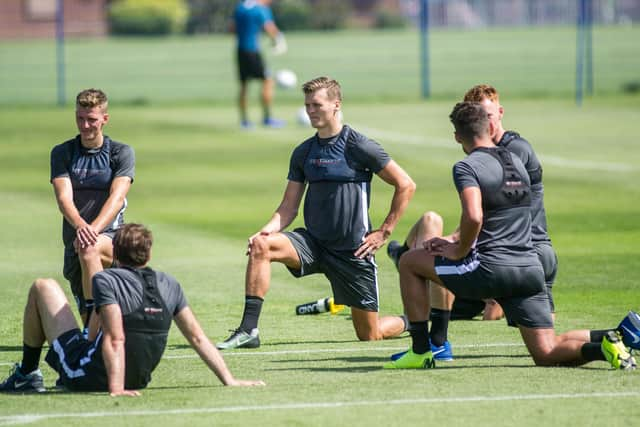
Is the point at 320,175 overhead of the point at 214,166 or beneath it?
overhead

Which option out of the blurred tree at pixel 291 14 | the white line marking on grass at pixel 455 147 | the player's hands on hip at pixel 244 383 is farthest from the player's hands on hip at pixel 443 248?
the blurred tree at pixel 291 14

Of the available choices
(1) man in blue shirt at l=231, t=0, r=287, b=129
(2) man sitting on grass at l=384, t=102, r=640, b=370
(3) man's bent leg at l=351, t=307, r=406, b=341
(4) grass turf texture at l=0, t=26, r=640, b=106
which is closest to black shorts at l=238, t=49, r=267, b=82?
(1) man in blue shirt at l=231, t=0, r=287, b=129

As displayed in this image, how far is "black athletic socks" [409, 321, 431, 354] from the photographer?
9094 mm

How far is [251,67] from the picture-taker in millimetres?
29797

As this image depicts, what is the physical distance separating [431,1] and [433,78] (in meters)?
10.5

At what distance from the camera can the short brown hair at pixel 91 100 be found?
397 inches

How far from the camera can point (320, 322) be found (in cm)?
1148

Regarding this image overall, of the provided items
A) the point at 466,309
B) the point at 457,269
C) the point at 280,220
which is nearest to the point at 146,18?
the point at 466,309

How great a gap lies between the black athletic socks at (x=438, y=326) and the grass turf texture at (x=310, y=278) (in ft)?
0.74

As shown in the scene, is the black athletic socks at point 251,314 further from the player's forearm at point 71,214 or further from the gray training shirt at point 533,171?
the gray training shirt at point 533,171

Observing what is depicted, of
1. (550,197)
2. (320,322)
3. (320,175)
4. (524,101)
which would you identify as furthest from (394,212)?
(524,101)

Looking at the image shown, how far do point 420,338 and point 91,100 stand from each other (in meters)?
3.07

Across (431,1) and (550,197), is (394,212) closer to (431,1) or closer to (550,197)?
(550,197)

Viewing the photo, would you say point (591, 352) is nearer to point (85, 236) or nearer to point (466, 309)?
point (466, 309)
